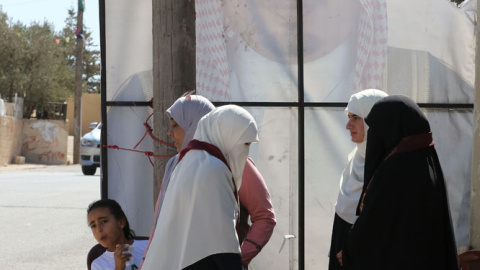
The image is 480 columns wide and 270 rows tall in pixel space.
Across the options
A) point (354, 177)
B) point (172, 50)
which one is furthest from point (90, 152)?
point (354, 177)

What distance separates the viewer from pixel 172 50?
166 inches

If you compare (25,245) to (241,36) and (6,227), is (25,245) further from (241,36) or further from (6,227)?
(241,36)

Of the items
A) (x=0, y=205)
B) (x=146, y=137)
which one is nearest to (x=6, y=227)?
(x=0, y=205)

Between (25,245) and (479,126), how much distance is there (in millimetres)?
6494

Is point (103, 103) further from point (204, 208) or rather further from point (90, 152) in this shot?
point (90, 152)

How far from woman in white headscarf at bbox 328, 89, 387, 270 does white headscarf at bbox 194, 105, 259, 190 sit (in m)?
1.20

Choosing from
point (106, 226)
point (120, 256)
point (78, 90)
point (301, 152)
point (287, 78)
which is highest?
point (78, 90)

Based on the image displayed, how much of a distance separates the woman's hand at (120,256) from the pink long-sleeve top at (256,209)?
22.3 inches

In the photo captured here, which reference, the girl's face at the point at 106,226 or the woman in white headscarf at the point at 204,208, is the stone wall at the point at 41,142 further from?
the woman in white headscarf at the point at 204,208

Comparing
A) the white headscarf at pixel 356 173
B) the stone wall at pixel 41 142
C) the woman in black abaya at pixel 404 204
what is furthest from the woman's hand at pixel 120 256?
the stone wall at pixel 41 142

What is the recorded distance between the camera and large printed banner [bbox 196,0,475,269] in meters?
4.97

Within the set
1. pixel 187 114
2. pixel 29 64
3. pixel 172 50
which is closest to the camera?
pixel 187 114

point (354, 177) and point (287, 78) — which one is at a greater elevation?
point (287, 78)

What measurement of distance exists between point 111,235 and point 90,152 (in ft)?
57.0
